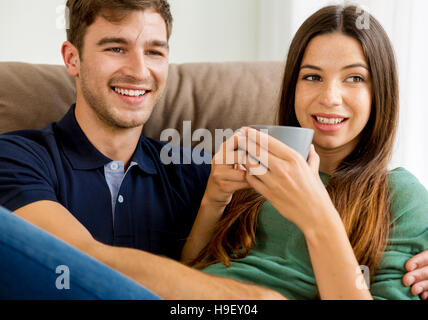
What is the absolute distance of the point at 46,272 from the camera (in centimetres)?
70

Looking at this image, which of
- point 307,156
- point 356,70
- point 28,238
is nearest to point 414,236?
point 307,156

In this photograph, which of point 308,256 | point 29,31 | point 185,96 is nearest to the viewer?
point 308,256

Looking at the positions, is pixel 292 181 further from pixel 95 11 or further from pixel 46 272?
pixel 95 11

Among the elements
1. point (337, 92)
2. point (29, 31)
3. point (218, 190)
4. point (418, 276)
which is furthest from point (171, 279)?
point (29, 31)

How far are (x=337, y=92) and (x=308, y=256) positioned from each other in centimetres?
38

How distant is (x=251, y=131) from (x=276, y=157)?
66 millimetres

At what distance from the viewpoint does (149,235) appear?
4.43 feet

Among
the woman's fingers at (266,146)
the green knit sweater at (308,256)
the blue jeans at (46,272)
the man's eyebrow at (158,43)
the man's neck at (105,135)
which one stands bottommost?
the green knit sweater at (308,256)

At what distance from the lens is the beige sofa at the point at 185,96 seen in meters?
1.50

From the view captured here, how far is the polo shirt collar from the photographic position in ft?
4.41

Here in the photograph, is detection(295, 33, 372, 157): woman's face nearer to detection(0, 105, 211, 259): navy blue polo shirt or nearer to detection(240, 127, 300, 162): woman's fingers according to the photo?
detection(240, 127, 300, 162): woman's fingers

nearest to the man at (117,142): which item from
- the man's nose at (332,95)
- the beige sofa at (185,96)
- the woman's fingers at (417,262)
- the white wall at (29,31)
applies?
the beige sofa at (185,96)

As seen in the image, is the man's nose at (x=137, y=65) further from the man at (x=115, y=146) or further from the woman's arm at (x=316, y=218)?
the woman's arm at (x=316, y=218)

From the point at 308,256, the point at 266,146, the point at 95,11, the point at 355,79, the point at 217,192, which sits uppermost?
the point at 95,11
